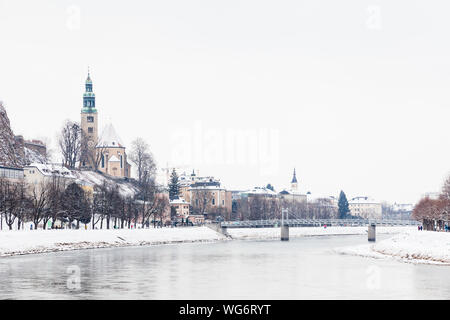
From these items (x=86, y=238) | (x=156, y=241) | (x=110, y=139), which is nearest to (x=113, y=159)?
(x=110, y=139)

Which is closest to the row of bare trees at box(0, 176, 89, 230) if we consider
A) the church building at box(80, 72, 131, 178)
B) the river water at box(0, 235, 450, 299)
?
the river water at box(0, 235, 450, 299)

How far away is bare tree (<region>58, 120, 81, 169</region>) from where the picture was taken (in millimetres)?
163375

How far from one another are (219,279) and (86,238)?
167 ft

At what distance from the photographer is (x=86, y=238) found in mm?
97875

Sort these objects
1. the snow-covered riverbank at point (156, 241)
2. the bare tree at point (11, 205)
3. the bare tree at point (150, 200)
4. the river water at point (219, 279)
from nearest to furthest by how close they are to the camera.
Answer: the river water at point (219, 279)
the snow-covered riverbank at point (156, 241)
the bare tree at point (11, 205)
the bare tree at point (150, 200)

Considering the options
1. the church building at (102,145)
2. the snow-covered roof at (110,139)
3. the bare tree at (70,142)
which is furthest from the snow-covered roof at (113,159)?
the bare tree at (70,142)

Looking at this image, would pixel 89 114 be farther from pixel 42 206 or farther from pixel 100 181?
pixel 42 206

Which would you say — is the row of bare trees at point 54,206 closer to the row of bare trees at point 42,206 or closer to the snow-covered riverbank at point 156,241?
the row of bare trees at point 42,206

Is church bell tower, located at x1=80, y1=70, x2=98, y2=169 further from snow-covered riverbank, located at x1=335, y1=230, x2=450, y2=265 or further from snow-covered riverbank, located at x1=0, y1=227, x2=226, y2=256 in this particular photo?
snow-covered riverbank, located at x1=335, y1=230, x2=450, y2=265

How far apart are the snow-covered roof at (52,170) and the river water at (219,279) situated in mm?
74769

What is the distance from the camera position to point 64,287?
4525 cm

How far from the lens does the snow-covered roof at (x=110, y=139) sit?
636ft
